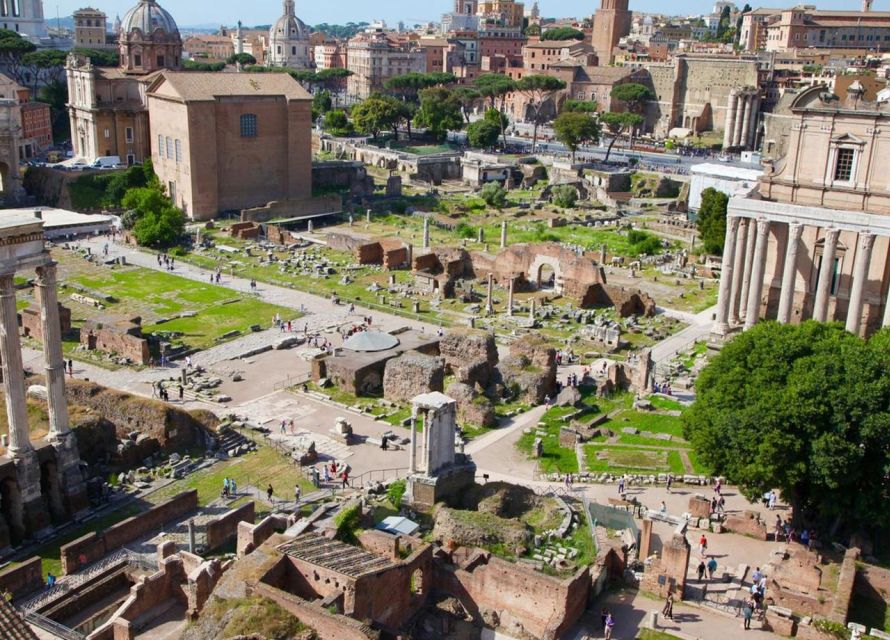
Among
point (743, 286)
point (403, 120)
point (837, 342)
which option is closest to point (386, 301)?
point (743, 286)

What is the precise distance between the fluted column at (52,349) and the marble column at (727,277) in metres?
28.6

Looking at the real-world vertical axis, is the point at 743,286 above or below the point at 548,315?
above

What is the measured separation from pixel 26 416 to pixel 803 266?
109 ft

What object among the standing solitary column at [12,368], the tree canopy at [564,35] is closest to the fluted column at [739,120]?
the tree canopy at [564,35]

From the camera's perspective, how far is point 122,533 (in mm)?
24766

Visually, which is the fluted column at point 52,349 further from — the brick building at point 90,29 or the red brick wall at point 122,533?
the brick building at point 90,29

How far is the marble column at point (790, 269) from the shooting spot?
38.9m

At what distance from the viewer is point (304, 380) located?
38.6m

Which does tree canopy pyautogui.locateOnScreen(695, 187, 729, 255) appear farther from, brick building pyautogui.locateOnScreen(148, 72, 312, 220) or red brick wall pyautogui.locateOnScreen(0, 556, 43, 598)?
red brick wall pyautogui.locateOnScreen(0, 556, 43, 598)

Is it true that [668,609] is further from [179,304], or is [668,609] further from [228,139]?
[228,139]

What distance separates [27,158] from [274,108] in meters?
27.6

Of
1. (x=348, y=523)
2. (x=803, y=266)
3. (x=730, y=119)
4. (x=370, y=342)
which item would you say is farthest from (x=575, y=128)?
(x=348, y=523)

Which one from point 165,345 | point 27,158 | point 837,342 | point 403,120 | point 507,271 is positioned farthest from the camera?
point 403,120

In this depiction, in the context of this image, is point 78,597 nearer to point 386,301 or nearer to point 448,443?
point 448,443
